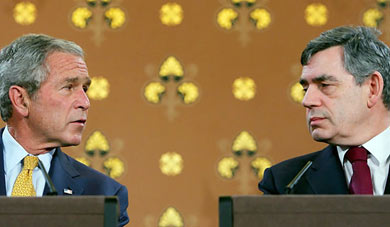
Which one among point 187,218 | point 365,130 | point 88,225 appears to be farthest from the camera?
point 187,218

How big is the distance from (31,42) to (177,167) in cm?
125

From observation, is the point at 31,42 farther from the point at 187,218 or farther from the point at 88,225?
the point at 187,218

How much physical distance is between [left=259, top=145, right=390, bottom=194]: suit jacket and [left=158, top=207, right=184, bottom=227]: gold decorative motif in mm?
1101

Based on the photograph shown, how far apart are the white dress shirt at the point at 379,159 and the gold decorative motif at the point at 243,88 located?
4.19 feet

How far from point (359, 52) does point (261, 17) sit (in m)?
1.32

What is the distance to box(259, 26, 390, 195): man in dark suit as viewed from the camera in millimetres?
2303

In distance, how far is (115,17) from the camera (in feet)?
12.0

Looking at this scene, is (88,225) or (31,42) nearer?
(88,225)

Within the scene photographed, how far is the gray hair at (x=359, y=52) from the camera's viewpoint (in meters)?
2.34

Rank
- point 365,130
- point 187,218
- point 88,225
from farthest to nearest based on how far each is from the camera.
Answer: point 187,218, point 365,130, point 88,225

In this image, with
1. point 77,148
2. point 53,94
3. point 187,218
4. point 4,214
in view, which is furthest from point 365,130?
point 77,148

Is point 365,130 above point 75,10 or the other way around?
the other way around

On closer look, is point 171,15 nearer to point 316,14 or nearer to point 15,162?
point 316,14

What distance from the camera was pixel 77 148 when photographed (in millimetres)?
3568
